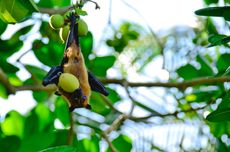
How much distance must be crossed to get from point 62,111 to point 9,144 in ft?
1.59

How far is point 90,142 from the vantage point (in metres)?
2.06

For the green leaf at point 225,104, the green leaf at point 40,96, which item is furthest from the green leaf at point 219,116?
the green leaf at point 40,96

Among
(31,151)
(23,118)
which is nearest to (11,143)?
(31,151)

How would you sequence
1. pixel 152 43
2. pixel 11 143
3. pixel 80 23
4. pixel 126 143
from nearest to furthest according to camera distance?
pixel 80 23 → pixel 11 143 → pixel 126 143 → pixel 152 43

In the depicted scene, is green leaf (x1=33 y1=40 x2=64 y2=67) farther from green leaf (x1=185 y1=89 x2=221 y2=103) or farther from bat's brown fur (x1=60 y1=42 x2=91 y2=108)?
bat's brown fur (x1=60 y1=42 x2=91 y2=108)

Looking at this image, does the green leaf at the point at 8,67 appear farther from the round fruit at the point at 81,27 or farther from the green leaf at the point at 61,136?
the round fruit at the point at 81,27

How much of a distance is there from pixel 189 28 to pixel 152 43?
0.74ft

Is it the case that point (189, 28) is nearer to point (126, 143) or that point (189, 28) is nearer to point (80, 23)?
point (126, 143)

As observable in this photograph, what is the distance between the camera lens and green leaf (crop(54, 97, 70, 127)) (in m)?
2.31

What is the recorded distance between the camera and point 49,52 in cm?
220

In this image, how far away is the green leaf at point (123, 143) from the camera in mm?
2201

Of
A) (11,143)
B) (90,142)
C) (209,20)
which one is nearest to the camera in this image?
(11,143)

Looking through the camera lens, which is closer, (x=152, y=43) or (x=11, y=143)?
(x=11, y=143)

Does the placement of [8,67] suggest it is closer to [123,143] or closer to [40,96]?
[40,96]
